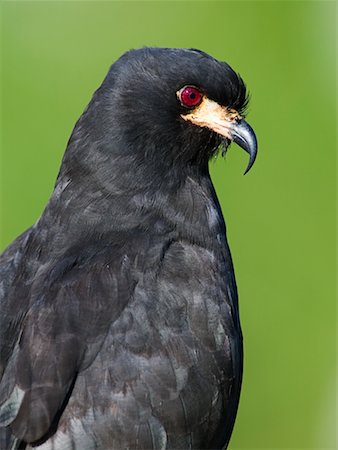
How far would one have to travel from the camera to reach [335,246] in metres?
11.9

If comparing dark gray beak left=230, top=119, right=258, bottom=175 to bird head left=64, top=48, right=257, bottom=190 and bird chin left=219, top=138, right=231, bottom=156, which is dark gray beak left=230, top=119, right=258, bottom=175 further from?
bird chin left=219, top=138, right=231, bottom=156

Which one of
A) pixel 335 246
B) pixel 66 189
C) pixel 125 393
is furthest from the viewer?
pixel 335 246

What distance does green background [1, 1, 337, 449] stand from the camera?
37.0ft

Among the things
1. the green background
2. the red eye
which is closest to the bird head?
the red eye

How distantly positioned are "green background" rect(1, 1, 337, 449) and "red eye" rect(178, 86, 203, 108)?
388 centimetres

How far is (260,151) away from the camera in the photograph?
1184cm

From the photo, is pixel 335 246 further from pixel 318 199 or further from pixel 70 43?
pixel 70 43

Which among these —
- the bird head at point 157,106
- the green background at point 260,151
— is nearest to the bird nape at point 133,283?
the bird head at point 157,106

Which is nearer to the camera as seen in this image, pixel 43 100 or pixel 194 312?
pixel 194 312

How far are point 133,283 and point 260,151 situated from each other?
5.34 m

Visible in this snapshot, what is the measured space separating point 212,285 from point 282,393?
15.1 feet

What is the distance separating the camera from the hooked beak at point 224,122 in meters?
7.13

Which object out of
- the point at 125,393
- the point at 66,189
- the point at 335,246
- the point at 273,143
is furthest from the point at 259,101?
the point at 125,393

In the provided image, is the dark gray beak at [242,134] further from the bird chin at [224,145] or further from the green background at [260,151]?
the green background at [260,151]
